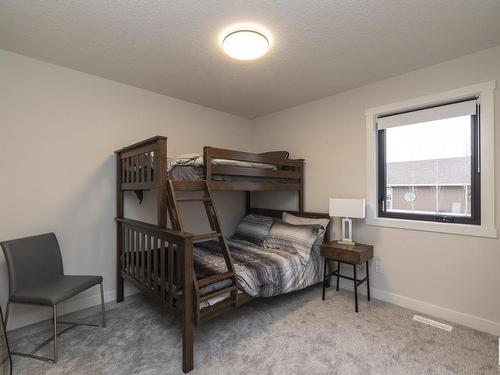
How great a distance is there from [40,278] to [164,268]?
1074 millimetres

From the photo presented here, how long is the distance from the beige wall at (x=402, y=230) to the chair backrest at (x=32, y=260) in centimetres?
278

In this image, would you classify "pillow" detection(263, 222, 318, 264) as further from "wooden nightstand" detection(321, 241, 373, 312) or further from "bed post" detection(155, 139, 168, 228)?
"bed post" detection(155, 139, 168, 228)

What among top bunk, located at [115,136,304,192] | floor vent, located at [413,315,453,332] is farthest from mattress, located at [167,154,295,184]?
floor vent, located at [413,315,453,332]

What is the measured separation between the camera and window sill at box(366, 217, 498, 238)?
2.09 meters

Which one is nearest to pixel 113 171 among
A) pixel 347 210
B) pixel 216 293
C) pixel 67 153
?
pixel 67 153

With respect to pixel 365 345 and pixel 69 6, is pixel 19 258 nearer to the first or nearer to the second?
pixel 69 6

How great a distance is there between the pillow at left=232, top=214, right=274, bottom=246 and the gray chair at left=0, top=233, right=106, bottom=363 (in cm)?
175

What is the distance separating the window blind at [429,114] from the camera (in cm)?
218

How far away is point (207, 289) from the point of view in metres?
1.79

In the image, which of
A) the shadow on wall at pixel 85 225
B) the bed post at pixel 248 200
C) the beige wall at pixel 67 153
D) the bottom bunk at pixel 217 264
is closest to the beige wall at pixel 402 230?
the bottom bunk at pixel 217 264

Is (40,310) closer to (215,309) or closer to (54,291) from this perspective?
(54,291)

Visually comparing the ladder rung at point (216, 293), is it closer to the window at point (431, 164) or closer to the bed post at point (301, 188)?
the bed post at point (301, 188)

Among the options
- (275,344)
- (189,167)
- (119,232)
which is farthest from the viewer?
(119,232)

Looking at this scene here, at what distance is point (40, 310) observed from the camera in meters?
2.21
